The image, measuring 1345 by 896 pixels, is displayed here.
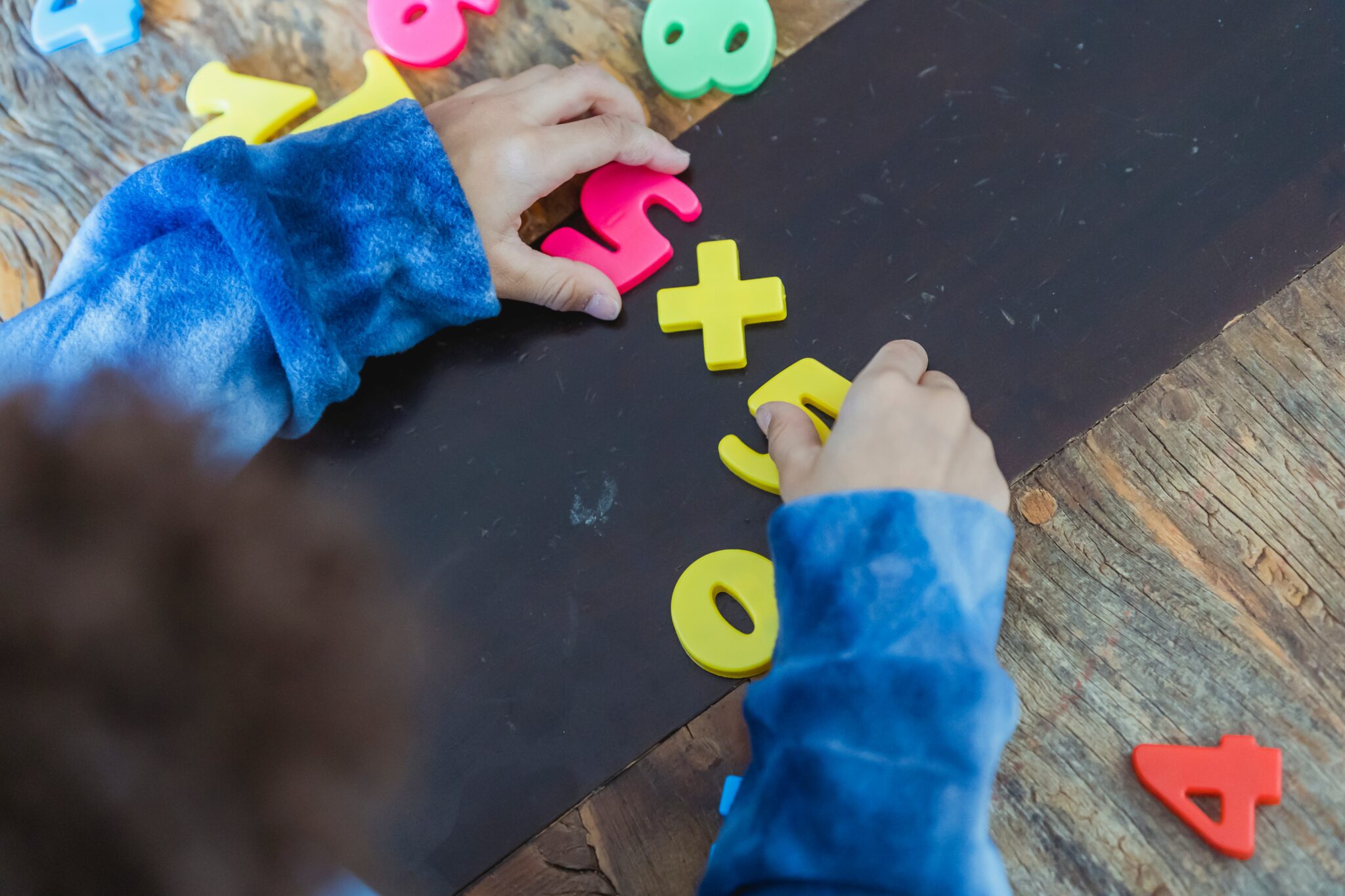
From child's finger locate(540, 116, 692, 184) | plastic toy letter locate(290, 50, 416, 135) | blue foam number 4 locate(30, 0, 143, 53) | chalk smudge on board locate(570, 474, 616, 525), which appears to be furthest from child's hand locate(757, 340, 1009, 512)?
blue foam number 4 locate(30, 0, 143, 53)

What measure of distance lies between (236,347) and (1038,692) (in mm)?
657

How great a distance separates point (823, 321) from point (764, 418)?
108 mm

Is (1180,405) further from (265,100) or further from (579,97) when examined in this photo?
(265,100)

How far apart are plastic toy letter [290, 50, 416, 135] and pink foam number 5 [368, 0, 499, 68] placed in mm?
28

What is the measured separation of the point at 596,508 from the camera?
80 cm

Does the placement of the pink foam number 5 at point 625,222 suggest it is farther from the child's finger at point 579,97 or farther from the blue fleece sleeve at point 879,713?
the blue fleece sleeve at point 879,713

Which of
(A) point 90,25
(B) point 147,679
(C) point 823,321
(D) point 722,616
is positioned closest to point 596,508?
(D) point 722,616

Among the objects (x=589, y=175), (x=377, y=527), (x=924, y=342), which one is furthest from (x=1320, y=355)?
(x=377, y=527)

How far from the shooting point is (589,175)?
892 millimetres

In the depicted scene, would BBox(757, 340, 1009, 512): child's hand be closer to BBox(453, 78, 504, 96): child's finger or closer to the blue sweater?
the blue sweater

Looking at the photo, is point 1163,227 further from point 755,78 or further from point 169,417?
point 169,417

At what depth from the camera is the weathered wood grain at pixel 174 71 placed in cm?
94

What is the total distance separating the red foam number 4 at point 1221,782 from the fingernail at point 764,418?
0.36 metres

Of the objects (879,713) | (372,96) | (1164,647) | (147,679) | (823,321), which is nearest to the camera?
(147,679)
